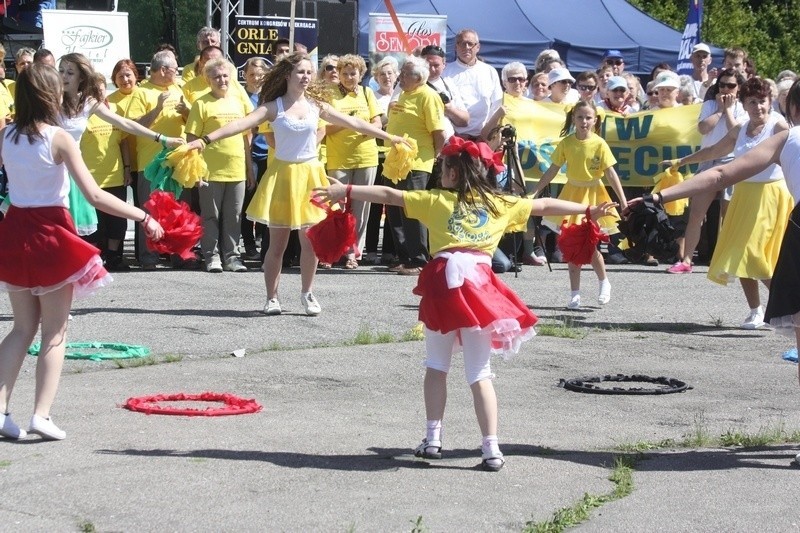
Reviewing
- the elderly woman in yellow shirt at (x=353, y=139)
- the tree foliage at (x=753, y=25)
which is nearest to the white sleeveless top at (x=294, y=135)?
the elderly woman in yellow shirt at (x=353, y=139)

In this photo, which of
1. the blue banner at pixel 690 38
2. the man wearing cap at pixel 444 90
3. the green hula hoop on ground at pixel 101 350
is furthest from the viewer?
the blue banner at pixel 690 38

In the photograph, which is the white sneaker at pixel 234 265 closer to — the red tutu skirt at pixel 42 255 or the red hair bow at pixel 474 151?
the red tutu skirt at pixel 42 255

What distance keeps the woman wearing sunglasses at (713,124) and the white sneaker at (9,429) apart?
8748mm

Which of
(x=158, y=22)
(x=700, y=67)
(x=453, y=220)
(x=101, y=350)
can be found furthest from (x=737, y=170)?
(x=158, y=22)

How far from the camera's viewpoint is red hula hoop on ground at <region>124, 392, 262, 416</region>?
716cm

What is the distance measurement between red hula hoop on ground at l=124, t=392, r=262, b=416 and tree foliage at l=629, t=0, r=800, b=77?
26775 mm

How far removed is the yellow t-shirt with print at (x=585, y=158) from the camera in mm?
11875

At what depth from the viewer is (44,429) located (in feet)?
Answer: 21.2

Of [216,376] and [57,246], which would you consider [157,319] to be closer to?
[216,376]

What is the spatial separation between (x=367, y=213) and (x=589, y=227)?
4257 millimetres

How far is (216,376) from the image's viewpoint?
8352 mm

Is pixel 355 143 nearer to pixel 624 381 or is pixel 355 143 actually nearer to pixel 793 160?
pixel 624 381

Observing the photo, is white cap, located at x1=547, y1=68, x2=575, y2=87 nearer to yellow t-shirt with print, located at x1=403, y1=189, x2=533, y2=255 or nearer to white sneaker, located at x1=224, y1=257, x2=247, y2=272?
white sneaker, located at x1=224, y1=257, x2=247, y2=272

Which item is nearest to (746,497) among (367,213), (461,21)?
(367,213)
